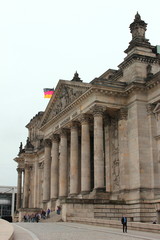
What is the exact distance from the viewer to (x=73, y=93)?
4828 centimetres

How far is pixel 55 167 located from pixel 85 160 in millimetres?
11333

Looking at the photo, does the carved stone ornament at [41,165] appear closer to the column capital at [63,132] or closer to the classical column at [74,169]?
the column capital at [63,132]

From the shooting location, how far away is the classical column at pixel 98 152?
40344mm

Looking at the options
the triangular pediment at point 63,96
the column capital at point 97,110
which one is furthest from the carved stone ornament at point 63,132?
the column capital at point 97,110

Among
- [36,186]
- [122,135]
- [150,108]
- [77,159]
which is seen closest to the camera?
[150,108]

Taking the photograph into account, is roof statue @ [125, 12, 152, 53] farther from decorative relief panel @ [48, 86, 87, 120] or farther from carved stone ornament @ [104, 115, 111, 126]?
carved stone ornament @ [104, 115, 111, 126]

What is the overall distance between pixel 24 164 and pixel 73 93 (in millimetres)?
37856

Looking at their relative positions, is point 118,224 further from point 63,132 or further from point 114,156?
point 63,132

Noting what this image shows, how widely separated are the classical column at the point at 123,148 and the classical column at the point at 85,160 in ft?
12.6

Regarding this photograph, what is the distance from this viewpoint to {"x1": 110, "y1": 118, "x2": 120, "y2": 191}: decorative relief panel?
43.5 meters

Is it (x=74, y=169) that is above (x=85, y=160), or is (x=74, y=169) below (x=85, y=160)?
below

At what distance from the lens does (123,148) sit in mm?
41938

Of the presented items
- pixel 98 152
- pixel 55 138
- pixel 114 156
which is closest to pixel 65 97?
pixel 55 138

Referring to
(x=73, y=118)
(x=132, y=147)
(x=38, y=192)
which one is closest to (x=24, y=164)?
(x=38, y=192)
